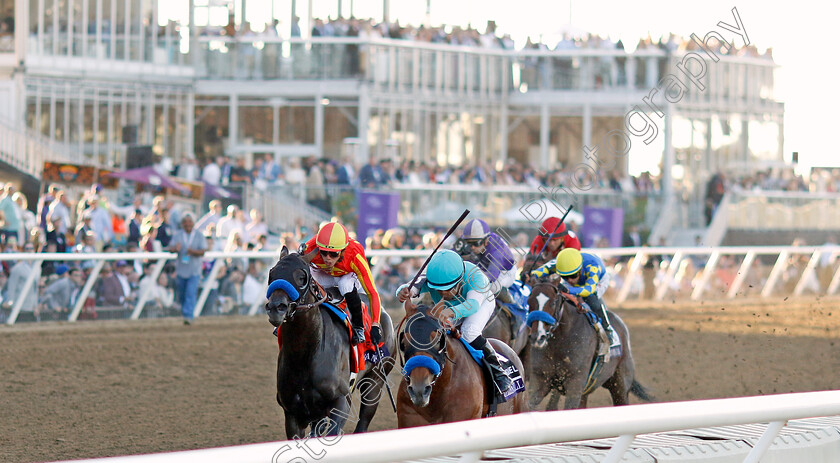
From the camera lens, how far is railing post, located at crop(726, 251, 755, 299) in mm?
16500

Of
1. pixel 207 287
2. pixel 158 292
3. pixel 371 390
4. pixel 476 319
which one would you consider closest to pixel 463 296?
pixel 476 319

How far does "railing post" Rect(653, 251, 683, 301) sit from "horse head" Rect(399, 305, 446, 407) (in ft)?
38.4

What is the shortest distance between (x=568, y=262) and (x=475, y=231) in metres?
0.59

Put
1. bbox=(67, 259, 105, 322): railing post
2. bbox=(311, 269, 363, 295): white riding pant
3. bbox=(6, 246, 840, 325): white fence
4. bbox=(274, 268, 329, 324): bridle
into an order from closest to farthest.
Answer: bbox=(274, 268, 329, 324): bridle < bbox=(311, 269, 363, 295): white riding pant < bbox=(67, 259, 105, 322): railing post < bbox=(6, 246, 840, 325): white fence

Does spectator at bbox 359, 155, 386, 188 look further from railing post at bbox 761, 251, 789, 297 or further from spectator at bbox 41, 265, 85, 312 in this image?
spectator at bbox 41, 265, 85, 312

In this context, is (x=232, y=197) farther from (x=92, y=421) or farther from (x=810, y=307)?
(x=92, y=421)

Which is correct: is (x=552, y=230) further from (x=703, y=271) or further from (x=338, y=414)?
(x=703, y=271)

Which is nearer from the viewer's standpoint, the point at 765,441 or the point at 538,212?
the point at 765,441

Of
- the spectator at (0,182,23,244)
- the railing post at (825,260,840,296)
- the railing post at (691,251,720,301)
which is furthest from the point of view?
the railing post at (825,260,840,296)

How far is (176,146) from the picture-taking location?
22781mm

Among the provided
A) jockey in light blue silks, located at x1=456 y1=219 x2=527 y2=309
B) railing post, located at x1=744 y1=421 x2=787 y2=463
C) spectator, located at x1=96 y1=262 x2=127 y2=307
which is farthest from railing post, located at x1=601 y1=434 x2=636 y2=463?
spectator, located at x1=96 y1=262 x2=127 y2=307

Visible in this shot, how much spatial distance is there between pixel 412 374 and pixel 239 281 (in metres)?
8.73

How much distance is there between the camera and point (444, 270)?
489 cm

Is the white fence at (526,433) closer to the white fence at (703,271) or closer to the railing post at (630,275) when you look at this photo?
the white fence at (703,271)
